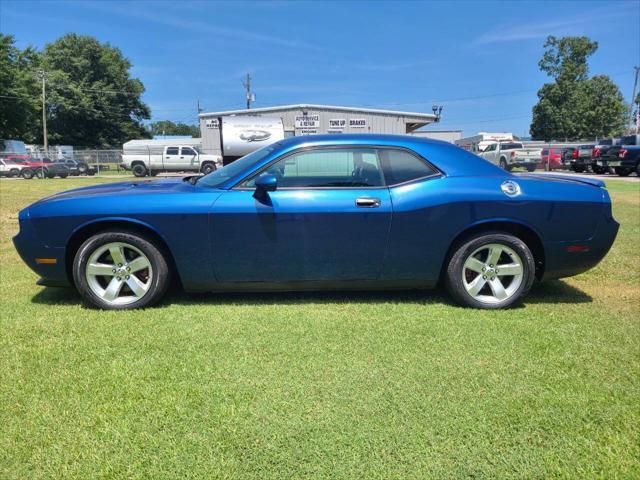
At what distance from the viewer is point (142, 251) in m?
3.60

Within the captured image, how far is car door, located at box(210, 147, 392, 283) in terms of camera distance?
11.6ft

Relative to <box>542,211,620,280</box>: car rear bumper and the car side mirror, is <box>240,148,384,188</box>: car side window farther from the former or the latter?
<box>542,211,620,280</box>: car rear bumper

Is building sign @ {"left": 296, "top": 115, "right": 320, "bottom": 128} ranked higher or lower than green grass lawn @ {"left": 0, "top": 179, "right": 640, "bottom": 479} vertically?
higher

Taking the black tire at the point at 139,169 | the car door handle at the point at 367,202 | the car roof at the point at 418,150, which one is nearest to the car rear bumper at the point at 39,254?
the car roof at the point at 418,150

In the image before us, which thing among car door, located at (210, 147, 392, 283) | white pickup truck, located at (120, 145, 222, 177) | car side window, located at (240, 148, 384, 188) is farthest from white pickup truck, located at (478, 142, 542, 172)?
car door, located at (210, 147, 392, 283)

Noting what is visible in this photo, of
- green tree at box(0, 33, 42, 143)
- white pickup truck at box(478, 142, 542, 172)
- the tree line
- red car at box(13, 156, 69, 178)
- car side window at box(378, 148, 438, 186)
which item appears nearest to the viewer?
car side window at box(378, 148, 438, 186)

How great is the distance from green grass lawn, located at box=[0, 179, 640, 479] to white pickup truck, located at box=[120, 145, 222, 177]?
82.6ft

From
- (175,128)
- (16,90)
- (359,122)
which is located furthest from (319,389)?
(175,128)

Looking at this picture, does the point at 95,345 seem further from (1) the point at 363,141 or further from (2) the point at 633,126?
(2) the point at 633,126

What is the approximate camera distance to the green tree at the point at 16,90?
43297mm

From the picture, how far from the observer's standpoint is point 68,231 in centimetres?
359

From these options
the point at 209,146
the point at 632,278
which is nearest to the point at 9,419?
the point at 632,278

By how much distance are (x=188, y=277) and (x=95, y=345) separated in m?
0.86

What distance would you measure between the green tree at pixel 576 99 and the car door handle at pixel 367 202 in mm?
69198
